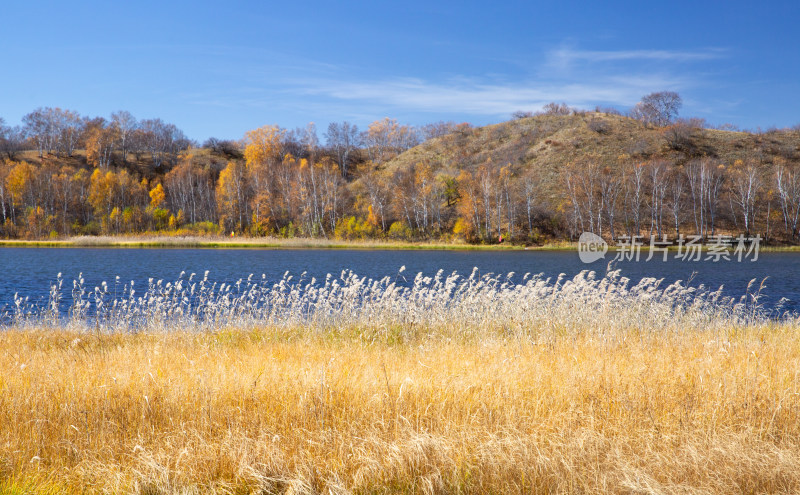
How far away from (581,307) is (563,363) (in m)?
4.72

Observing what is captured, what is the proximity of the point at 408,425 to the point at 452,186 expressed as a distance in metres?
71.8

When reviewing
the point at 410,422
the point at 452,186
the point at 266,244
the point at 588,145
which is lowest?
the point at 410,422

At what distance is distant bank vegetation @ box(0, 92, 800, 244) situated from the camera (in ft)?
205

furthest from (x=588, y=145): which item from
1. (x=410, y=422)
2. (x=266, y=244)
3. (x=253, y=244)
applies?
(x=410, y=422)

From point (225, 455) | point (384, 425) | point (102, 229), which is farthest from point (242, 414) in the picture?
point (102, 229)

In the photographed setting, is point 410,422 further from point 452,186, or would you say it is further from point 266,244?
point 452,186

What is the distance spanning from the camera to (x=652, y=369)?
6082mm

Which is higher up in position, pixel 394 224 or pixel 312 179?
pixel 312 179

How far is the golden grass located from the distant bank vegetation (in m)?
54.7

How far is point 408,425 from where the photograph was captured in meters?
4.55

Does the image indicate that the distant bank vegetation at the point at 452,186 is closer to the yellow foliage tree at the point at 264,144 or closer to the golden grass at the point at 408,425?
the yellow foliage tree at the point at 264,144

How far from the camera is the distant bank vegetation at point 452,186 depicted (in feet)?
205

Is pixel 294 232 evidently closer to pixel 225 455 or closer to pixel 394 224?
pixel 394 224

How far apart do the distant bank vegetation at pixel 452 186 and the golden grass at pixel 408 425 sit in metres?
54.7
